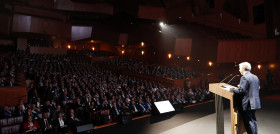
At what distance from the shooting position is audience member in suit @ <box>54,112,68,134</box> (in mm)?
4574

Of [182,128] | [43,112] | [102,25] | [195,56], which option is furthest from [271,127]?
[102,25]

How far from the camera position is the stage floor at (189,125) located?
3704 millimetres

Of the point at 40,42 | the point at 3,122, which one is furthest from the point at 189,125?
the point at 40,42

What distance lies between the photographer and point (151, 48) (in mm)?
17844

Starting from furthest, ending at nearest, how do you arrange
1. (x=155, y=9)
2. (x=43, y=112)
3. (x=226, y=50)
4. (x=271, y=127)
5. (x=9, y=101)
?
(x=155, y=9) → (x=226, y=50) → (x=9, y=101) → (x=43, y=112) → (x=271, y=127)

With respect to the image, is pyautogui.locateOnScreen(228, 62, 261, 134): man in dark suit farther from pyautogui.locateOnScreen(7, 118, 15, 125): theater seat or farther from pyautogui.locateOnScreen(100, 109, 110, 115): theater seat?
pyautogui.locateOnScreen(7, 118, 15, 125): theater seat

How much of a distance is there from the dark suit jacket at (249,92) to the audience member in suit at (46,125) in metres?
3.80

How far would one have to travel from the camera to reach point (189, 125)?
410 centimetres

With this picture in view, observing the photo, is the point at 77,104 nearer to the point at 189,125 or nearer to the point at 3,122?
the point at 3,122

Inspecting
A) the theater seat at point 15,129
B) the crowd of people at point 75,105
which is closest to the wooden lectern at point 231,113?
the crowd of people at point 75,105

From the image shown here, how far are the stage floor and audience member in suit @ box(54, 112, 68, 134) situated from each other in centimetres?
76

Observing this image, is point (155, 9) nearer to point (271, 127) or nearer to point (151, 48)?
point (151, 48)

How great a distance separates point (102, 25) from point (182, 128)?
64.6 ft

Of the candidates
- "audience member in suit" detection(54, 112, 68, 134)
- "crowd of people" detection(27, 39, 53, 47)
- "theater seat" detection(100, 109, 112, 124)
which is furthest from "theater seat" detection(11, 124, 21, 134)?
"crowd of people" detection(27, 39, 53, 47)
